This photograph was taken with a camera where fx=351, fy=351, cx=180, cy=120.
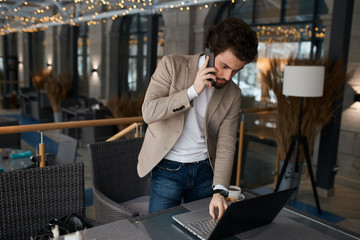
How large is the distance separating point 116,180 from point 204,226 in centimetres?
126

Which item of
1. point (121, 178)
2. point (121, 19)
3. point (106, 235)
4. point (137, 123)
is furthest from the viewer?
point (121, 19)

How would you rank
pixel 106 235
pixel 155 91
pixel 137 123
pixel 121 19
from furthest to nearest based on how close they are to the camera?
1. pixel 121 19
2. pixel 137 123
3. pixel 155 91
4. pixel 106 235

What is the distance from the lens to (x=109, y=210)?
6.95 ft

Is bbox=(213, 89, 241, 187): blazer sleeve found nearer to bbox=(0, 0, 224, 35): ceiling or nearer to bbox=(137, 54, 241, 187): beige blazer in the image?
bbox=(137, 54, 241, 187): beige blazer

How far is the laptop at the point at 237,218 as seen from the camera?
3.75ft

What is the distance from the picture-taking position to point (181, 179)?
1785mm

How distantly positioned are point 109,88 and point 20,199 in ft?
33.0

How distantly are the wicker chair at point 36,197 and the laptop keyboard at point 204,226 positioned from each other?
834mm

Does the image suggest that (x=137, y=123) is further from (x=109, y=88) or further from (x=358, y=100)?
(x=109, y=88)

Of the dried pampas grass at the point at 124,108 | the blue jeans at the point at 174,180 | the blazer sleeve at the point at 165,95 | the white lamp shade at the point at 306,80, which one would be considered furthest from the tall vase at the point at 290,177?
the blazer sleeve at the point at 165,95

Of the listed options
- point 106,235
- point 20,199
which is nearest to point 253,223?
point 106,235

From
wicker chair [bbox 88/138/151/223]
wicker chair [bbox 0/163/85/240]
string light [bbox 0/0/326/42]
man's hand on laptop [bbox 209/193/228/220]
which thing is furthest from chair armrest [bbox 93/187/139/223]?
string light [bbox 0/0/326/42]

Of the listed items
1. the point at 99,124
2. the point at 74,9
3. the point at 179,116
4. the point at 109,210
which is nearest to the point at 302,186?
the point at 99,124

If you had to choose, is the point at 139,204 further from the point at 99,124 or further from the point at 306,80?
the point at 306,80
